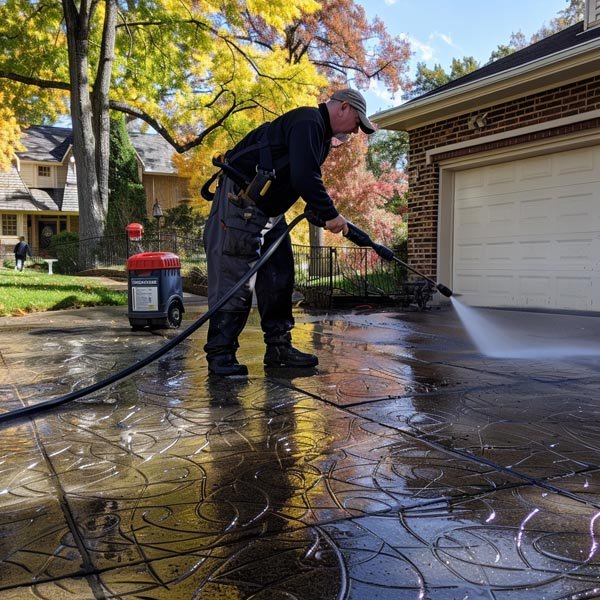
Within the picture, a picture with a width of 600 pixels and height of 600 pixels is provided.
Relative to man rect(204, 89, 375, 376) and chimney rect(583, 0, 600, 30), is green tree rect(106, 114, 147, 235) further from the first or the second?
man rect(204, 89, 375, 376)

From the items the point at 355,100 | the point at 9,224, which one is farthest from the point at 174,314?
the point at 9,224

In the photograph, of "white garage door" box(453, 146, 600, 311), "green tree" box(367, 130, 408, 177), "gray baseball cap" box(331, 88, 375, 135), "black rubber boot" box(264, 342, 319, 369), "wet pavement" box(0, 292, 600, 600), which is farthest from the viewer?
"green tree" box(367, 130, 408, 177)

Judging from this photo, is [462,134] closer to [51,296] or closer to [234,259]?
[234,259]

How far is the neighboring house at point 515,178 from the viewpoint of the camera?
25.2 feet

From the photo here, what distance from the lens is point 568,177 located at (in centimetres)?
801

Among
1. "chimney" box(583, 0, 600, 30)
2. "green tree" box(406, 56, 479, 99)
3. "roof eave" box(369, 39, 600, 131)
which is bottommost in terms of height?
"roof eave" box(369, 39, 600, 131)

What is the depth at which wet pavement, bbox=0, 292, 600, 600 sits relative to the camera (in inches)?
55.7

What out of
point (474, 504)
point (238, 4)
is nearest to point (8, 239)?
point (238, 4)

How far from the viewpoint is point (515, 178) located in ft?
28.8

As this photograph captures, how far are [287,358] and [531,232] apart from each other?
584 centimetres

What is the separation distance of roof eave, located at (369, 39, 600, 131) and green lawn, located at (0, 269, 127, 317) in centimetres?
561

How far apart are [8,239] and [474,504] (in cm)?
3538

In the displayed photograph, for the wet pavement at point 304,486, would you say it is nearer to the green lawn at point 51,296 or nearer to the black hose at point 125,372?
the black hose at point 125,372

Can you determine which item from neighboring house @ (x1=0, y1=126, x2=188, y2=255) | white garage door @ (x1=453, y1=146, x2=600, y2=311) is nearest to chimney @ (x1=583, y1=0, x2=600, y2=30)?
white garage door @ (x1=453, y1=146, x2=600, y2=311)
